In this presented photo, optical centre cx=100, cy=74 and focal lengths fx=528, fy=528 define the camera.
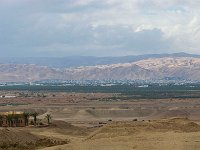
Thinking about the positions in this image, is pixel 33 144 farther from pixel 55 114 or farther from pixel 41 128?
pixel 55 114

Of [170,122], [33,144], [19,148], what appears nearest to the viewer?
[19,148]

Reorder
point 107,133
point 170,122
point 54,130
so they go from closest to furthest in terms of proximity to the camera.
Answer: point 107,133, point 170,122, point 54,130

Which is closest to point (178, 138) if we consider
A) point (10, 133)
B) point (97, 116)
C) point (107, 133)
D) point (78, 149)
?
point (78, 149)

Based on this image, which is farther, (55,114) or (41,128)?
(55,114)

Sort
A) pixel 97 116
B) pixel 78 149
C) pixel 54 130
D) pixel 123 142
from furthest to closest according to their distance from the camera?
pixel 97 116, pixel 54 130, pixel 123 142, pixel 78 149

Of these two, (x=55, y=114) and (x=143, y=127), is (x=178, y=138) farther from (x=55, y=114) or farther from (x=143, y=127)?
(x=55, y=114)

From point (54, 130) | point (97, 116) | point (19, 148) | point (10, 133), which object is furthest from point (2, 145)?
point (97, 116)

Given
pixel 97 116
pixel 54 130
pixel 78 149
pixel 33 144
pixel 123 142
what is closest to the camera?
pixel 78 149

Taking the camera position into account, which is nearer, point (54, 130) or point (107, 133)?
point (107, 133)
